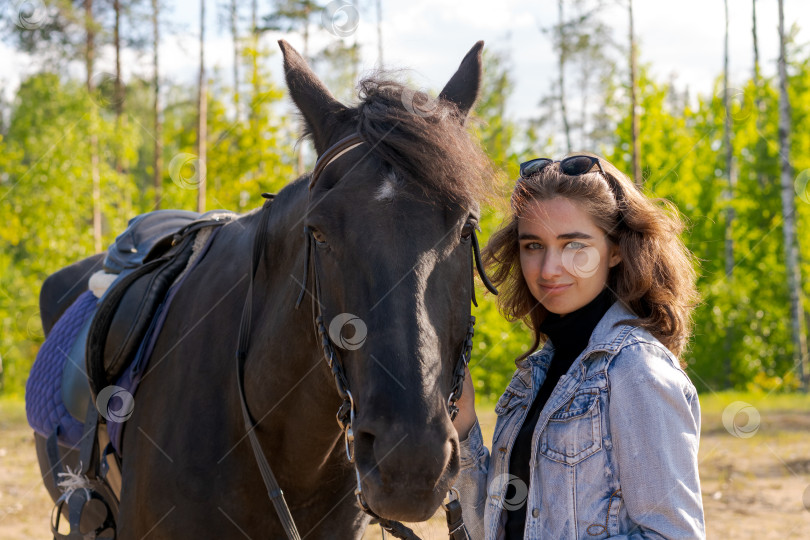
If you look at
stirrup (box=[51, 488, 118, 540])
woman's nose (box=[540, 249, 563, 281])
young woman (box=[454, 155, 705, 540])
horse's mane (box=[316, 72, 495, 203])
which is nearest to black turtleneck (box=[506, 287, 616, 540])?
young woman (box=[454, 155, 705, 540])

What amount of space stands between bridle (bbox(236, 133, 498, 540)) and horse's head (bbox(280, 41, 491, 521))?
2 centimetres

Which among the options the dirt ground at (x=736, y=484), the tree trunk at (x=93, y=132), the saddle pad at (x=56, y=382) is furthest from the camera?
the tree trunk at (x=93, y=132)

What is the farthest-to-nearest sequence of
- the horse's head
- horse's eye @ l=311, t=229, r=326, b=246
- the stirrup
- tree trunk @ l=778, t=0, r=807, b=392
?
tree trunk @ l=778, t=0, r=807, b=392
the stirrup
horse's eye @ l=311, t=229, r=326, b=246
the horse's head

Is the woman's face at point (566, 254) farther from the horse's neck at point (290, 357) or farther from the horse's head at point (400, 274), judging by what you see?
the horse's neck at point (290, 357)

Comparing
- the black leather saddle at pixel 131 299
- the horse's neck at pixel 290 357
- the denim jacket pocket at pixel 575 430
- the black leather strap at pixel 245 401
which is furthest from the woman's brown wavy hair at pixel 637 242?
the black leather saddle at pixel 131 299

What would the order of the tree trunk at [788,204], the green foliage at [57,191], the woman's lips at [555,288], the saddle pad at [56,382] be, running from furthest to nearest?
1. the green foliage at [57,191]
2. the tree trunk at [788,204]
3. the saddle pad at [56,382]
4. the woman's lips at [555,288]

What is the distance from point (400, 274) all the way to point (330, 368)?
0.48 meters

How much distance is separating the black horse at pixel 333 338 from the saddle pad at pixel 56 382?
797 millimetres

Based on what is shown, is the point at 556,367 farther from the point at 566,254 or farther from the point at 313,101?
the point at 313,101

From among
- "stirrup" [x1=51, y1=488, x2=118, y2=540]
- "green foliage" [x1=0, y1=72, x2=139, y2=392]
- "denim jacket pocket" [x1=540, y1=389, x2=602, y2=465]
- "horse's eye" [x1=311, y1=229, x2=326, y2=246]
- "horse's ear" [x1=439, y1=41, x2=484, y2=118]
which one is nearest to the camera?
"denim jacket pocket" [x1=540, y1=389, x2=602, y2=465]

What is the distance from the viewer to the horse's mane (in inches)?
70.3

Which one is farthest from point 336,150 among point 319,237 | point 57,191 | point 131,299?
point 57,191

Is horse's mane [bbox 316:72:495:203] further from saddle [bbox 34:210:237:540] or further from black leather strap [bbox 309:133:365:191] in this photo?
saddle [bbox 34:210:237:540]

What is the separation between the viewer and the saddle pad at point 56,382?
3309 mm
